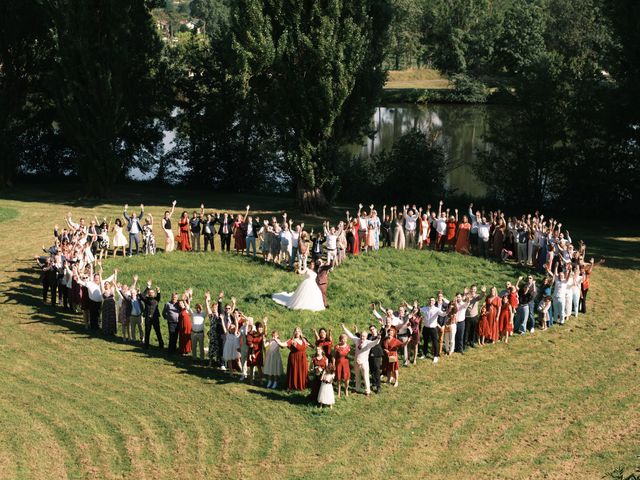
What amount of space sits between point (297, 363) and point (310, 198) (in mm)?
19274

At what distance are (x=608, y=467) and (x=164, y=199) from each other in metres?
29.0

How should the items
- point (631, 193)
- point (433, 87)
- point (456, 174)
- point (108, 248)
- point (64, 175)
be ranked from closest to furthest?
point (108, 248), point (631, 193), point (64, 175), point (456, 174), point (433, 87)

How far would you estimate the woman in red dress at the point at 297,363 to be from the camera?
16.4 meters

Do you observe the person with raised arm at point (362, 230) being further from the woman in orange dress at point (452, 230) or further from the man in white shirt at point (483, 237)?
the man in white shirt at point (483, 237)

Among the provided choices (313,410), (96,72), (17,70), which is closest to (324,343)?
(313,410)

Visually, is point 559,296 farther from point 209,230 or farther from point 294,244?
point 209,230

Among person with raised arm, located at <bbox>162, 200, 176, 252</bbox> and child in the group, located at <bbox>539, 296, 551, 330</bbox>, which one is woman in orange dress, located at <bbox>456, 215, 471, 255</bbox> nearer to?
child in the group, located at <bbox>539, 296, 551, 330</bbox>

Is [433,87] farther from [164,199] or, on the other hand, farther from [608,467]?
[608,467]

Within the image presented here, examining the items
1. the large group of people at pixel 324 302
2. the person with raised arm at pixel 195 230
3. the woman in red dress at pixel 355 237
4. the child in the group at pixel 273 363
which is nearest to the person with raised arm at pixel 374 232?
the large group of people at pixel 324 302

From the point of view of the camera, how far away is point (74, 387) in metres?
16.6

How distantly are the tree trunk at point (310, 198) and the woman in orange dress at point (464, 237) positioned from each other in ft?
31.5

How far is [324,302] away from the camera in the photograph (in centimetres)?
2139

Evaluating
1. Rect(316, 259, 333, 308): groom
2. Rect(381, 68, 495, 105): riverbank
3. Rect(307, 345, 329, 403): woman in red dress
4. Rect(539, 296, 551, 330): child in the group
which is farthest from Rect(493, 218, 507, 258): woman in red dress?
Rect(381, 68, 495, 105): riverbank

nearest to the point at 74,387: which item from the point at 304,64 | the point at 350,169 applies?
the point at 304,64
